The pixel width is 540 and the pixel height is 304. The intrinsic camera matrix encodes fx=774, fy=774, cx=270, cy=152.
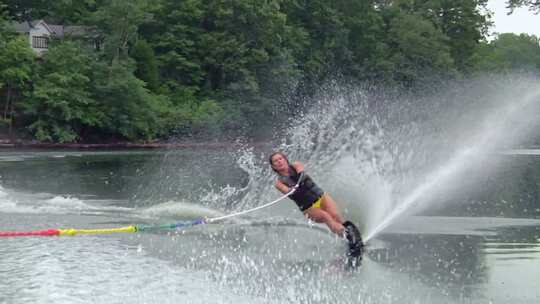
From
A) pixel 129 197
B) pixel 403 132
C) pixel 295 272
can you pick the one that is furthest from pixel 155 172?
pixel 295 272

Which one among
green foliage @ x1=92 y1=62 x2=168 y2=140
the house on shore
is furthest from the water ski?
the house on shore

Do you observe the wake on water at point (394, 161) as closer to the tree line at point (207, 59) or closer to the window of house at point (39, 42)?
the tree line at point (207, 59)

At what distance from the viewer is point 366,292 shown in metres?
8.55

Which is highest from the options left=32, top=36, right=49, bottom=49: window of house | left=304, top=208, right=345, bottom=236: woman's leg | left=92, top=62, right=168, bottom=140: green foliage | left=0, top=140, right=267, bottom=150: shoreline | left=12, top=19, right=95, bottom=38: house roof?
left=12, top=19, right=95, bottom=38: house roof

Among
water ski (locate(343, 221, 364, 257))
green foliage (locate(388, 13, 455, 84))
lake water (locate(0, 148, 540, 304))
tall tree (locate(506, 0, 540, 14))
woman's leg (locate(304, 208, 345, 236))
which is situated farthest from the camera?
green foliage (locate(388, 13, 455, 84))

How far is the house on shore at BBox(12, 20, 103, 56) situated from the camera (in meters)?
52.2

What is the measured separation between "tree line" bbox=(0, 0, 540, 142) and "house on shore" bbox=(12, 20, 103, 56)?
0.57 m

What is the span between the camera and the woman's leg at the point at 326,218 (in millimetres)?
10719

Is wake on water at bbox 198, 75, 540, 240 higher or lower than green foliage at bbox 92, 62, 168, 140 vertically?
lower

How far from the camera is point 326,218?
35.5 feet

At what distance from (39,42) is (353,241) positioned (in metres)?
49.7

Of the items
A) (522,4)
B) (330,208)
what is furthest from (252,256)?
(522,4)

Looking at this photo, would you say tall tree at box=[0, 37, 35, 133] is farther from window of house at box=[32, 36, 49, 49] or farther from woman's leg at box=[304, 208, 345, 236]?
woman's leg at box=[304, 208, 345, 236]

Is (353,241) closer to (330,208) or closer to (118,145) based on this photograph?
(330,208)
